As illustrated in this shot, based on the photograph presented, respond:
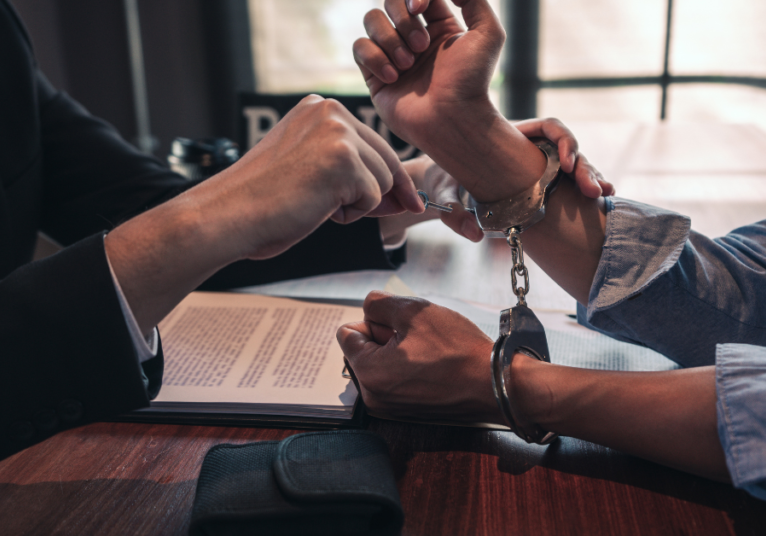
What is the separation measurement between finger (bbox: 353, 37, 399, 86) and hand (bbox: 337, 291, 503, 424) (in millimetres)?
283

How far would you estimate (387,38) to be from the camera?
24.7 inches

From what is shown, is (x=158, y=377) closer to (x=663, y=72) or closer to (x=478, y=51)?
(x=478, y=51)

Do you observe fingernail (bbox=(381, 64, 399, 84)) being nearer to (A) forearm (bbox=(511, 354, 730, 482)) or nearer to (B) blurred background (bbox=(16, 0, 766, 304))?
(A) forearm (bbox=(511, 354, 730, 482))

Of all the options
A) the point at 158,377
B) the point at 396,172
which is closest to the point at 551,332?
the point at 396,172

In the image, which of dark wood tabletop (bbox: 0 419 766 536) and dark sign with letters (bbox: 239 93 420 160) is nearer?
dark wood tabletop (bbox: 0 419 766 536)

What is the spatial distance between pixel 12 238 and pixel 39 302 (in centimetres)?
59

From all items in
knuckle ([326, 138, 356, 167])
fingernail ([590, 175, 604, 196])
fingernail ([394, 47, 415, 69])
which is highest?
fingernail ([394, 47, 415, 69])

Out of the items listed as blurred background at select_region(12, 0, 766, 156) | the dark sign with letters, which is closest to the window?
blurred background at select_region(12, 0, 766, 156)

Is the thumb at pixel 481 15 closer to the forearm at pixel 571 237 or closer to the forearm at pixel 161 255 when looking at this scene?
the forearm at pixel 571 237

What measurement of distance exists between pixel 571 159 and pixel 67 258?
52 centimetres

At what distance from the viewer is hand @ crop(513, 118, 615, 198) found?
2.04 ft

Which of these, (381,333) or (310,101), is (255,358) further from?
(310,101)

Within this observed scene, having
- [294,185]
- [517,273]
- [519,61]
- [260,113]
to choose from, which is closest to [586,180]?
[517,273]

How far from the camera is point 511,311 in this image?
53cm
